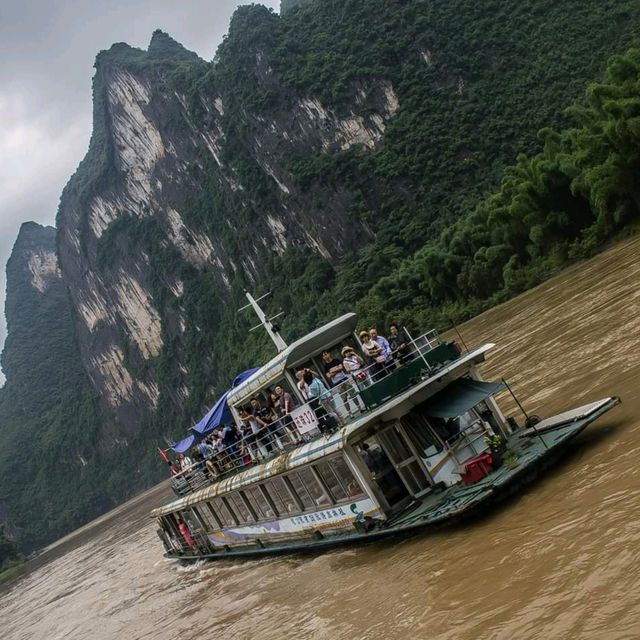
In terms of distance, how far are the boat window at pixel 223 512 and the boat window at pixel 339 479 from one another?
543 cm

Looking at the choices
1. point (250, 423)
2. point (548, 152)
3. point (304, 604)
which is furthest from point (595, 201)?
point (304, 604)

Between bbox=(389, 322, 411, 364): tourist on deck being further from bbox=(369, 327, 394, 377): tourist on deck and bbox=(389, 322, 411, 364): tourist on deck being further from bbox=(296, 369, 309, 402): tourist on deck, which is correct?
bbox=(296, 369, 309, 402): tourist on deck

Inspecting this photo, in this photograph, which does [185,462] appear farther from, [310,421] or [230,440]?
[310,421]

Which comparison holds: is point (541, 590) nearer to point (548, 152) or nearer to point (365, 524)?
point (365, 524)

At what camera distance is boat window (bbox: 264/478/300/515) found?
15195 millimetres

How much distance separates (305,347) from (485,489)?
4.83m

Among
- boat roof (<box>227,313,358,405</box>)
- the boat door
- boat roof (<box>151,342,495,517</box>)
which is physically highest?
boat roof (<box>227,313,358,405</box>)

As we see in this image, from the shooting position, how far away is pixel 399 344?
13.6m

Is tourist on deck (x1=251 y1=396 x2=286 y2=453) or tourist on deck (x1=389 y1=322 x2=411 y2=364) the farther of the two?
tourist on deck (x1=251 y1=396 x2=286 y2=453)

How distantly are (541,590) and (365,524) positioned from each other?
16.2ft

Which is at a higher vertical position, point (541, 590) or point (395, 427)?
point (395, 427)

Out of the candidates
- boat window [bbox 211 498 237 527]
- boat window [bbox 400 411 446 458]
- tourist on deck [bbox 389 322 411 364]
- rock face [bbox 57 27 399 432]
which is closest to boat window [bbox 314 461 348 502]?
boat window [bbox 400 411 446 458]

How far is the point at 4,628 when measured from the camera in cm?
3231

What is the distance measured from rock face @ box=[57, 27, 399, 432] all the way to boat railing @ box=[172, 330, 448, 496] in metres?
71.1
